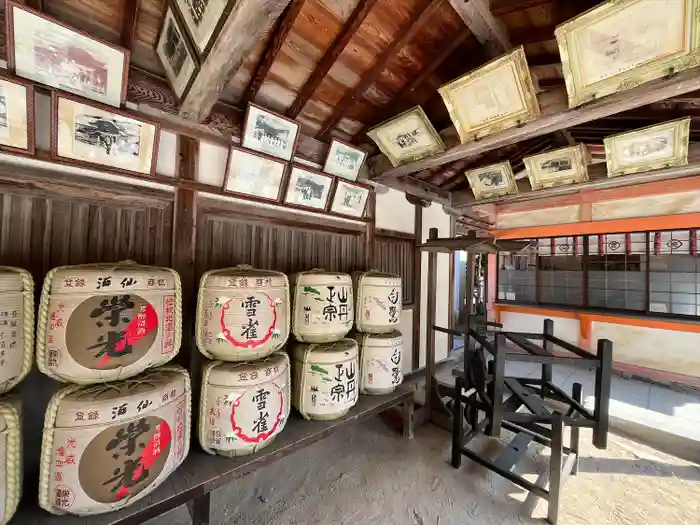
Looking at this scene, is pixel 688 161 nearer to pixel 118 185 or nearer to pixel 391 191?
pixel 391 191

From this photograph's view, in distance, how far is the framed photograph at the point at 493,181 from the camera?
12.1ft

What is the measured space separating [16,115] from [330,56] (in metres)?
2.04

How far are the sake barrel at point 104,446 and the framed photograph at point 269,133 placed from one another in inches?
78.0

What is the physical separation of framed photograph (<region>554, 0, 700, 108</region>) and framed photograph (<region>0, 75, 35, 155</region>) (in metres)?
3.17

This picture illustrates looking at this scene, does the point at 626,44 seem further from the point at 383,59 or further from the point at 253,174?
the point at 253,174

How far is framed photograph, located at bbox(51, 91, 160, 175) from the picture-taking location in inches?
68.7

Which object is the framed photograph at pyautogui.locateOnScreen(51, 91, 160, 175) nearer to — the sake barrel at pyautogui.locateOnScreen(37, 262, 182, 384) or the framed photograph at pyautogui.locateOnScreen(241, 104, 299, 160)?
the framed photograph at pyautogui.locateOnScreen(241, 104, 299, 160)

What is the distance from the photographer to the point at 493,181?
12.8 ft

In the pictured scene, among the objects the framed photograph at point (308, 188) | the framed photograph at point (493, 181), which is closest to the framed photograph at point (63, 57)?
the framed photograph at point (308, 188)

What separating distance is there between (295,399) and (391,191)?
2942 mm

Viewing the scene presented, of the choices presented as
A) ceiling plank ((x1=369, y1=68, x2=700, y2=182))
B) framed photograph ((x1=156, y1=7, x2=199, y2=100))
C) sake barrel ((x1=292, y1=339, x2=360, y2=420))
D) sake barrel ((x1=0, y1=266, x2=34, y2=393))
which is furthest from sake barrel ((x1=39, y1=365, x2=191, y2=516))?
ceiling plank ((x1=369, y1=68, x2=700, y2=182))

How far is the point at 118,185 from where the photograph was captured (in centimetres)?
201

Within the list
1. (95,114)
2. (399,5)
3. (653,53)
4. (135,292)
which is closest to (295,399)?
(135,292)

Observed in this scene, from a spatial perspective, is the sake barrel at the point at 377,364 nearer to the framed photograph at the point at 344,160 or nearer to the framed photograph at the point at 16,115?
the framed photograph at the point at 344,160
